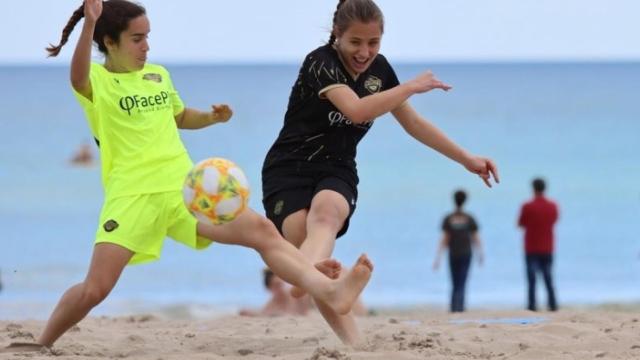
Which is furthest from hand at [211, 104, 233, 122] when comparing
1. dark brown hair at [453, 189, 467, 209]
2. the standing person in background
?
the standing person in background

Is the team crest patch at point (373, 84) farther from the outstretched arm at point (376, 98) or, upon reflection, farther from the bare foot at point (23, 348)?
the bare foot at point (23, 348)

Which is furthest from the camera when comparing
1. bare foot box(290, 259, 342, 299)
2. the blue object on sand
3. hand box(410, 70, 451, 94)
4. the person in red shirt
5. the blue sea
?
the blue sea

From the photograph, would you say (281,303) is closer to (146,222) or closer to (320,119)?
(320,119)

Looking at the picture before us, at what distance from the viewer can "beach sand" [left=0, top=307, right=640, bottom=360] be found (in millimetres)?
7484

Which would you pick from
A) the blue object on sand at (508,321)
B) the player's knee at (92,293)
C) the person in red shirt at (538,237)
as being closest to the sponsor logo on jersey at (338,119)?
the player's knee at (92,293)

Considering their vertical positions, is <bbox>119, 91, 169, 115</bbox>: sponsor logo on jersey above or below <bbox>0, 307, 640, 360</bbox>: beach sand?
above

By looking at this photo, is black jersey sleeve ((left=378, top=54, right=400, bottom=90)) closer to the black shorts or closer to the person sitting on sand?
the black shorts

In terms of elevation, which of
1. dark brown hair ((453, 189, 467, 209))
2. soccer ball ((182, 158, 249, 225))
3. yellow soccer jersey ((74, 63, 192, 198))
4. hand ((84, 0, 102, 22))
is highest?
dark brown hair ((453, 189, 467, 209))

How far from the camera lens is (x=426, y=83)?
6.80 metres

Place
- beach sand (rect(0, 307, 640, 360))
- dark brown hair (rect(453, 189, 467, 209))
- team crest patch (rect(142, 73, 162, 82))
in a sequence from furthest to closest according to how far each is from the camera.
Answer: dark brown hair (rect(453, 189, 467, 209)) → beach sand (rect(0, 307, 640, 360)) → team crest patch (rect(142, 73, 162, 82))

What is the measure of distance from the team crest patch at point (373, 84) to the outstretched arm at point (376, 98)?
0.62ft

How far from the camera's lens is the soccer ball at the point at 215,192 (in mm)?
6586

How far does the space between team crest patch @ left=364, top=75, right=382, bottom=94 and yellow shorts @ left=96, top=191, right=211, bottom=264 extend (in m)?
1.03

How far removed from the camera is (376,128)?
182 ft
